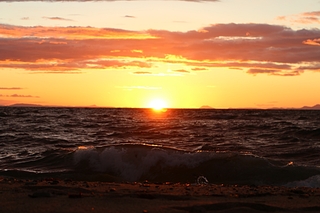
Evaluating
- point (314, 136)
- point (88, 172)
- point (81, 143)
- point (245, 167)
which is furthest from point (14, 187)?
point (314, 136)

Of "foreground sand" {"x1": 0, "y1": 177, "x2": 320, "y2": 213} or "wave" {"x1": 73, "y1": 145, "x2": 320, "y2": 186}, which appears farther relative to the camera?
"wave" {"x1": 73, "y1": 145, "x2": 320, "y2": 186}

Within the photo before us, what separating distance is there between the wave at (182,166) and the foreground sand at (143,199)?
13.9ft

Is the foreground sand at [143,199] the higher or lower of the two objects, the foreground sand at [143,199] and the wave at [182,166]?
the higher

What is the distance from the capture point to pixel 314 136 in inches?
1078

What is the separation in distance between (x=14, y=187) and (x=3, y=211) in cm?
240

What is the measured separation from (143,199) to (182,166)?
300 inches

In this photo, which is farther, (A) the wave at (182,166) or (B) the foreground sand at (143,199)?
(A) the wave at (182,166)

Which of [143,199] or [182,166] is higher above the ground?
[143,199]

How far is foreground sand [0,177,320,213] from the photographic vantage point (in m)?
6.70

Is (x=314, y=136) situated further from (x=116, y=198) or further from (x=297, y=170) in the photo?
(x=116, y=198)

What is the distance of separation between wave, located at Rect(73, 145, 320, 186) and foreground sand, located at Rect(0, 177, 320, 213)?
4234mm

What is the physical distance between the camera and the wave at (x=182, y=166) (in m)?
13.4

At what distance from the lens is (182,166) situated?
15.0 m

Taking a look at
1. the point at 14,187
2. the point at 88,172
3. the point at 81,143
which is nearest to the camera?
the point at 14,187
